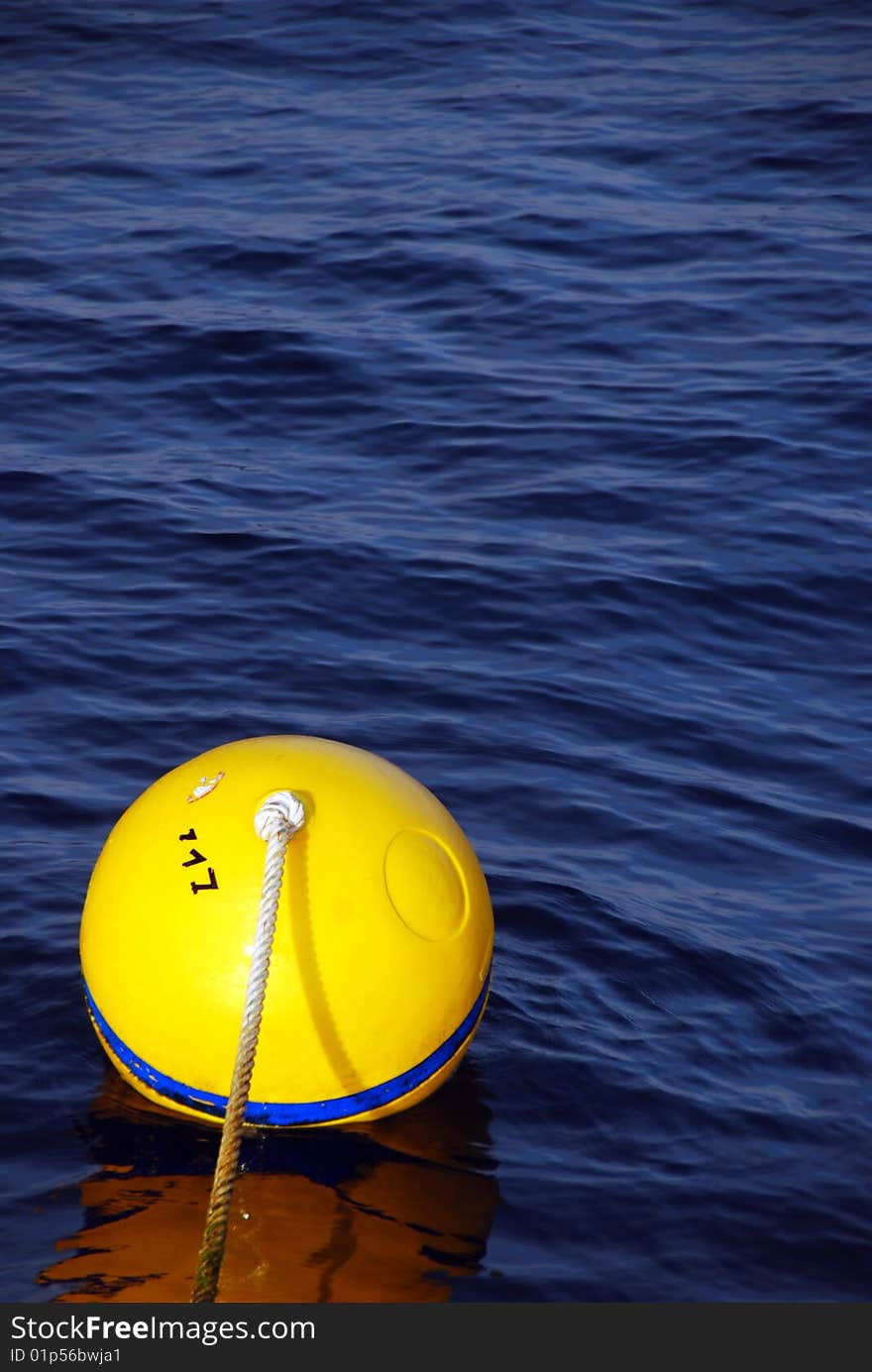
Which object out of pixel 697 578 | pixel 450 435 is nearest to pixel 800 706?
pixel 697 578

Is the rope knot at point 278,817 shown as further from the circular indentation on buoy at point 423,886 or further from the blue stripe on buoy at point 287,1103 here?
the blue stripe on buoy at point 287,1103

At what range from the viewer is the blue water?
17.1ft

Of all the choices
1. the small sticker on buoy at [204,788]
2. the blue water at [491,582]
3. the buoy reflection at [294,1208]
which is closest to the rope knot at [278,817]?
the small sticker on buoy at [204,788]

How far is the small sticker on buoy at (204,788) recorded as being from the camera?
16.5ft

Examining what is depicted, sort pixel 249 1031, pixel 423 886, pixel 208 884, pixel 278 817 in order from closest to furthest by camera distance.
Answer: pixel 249 1031 → pixel 278 817 → pixel 208 884 → pixel 423 886

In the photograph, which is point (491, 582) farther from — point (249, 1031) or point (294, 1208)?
point (249, 1031)

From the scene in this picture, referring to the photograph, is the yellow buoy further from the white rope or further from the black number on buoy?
the white rope

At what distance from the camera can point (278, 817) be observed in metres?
4.71

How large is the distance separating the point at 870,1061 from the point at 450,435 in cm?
621

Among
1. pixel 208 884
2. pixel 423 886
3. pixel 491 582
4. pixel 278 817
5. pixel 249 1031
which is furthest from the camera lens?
pixel 491 582

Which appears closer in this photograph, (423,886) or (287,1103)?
(287,1103)

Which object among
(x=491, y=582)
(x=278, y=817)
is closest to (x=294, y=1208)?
(x=278, y=817)

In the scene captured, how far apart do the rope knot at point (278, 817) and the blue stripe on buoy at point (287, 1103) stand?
0.80 metres

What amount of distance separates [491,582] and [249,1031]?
526 centimetres
